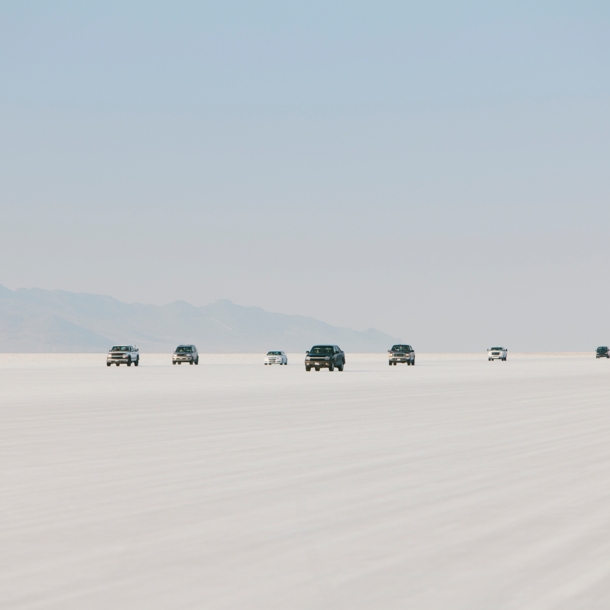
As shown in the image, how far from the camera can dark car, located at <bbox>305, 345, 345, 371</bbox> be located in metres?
61.4

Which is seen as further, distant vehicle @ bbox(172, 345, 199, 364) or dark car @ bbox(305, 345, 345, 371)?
distant vehicle @ bbox(172, 345, 199, 364)

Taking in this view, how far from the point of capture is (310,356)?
6203 centimetres

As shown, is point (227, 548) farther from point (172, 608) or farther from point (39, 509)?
point (39, 509)

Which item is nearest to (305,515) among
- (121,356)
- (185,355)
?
(121,356)

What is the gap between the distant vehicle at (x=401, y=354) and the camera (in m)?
80.0

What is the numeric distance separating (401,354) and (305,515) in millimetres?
72137

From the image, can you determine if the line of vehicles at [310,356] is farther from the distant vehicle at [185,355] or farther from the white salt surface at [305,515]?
the white salt surface at [305,515]

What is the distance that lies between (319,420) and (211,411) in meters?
3.75

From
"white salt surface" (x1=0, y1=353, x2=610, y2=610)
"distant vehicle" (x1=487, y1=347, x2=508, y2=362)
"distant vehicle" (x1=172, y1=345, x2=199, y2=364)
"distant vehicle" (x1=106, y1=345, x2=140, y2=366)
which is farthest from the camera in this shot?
"distant vehicle" (x1=487, y1=347, x2=508, y2=362)

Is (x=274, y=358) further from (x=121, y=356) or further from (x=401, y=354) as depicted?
(x=121, y=356)

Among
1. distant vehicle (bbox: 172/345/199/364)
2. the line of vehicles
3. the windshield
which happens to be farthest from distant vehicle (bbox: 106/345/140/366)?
the windshield

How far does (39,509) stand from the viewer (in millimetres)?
9375

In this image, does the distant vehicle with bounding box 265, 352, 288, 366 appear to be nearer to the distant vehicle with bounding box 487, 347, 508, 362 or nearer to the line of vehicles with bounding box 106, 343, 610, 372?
the line of vehicles with bounding box 106, 343, 610, 372

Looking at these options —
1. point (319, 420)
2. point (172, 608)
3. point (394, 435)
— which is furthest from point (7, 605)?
point (319, 420)
